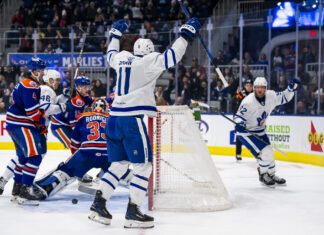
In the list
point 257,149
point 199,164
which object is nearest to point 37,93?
point 199,164

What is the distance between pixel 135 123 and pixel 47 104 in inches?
51.0

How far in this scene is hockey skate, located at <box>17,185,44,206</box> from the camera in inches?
215

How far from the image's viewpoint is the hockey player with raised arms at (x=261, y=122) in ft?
22.7

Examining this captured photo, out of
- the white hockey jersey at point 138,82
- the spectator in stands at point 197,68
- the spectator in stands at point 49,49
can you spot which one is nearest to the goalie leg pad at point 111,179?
the white hockey jersey at point 138,82

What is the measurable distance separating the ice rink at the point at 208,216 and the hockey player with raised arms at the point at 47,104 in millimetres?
190

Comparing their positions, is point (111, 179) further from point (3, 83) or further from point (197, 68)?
point (3, 83)

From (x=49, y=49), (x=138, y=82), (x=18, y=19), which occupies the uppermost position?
(x=18, y=19)

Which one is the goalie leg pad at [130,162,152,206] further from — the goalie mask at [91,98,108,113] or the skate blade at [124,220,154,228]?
the goalie mask at [91,98,108,113]

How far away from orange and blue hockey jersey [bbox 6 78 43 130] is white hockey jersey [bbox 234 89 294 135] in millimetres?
2357

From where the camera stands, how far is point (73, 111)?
668 centimetres

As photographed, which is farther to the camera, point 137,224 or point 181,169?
point 181,169

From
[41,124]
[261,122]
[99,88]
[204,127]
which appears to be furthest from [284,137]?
[41,124]

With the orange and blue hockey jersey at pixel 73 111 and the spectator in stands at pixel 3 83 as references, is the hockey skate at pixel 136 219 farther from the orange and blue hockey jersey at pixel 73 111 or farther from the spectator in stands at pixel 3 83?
the spectator in stands at pixel 3 83

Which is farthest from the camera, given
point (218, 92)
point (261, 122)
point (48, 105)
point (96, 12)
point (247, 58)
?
point (96, 12)
